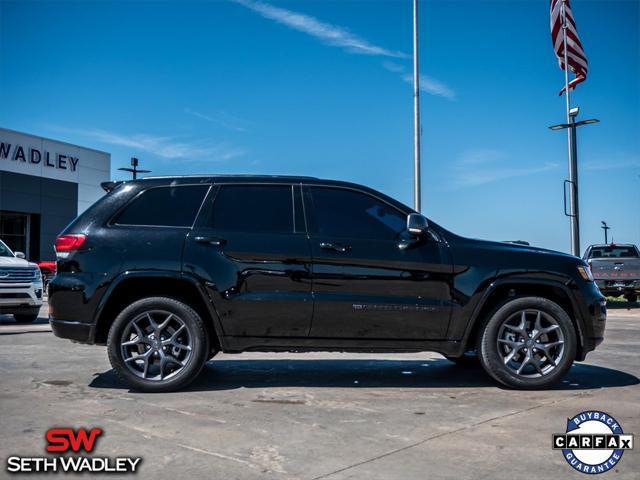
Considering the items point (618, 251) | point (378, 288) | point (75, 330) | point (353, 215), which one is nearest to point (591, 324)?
point (378, 288)

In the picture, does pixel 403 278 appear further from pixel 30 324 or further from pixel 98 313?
pixel 30 324

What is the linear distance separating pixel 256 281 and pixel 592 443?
2.78 meters

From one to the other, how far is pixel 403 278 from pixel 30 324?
8.99 m

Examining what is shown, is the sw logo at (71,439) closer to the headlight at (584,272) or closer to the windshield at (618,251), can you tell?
the headlight at (584,272)

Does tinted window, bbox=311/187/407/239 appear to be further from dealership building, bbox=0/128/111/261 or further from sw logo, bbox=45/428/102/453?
dealership building, bbox=0/128/111/261

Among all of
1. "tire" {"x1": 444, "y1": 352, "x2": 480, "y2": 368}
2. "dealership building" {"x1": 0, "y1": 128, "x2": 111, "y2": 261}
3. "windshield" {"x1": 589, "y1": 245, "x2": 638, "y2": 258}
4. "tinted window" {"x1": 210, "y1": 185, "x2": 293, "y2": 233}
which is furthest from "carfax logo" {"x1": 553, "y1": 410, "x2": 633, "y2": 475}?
"dealership building" {"x1": 0, "y1": 128, "x2": 111, "y2": 261}

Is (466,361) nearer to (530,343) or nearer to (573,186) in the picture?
(530,343)

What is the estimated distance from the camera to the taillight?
17.5 feet

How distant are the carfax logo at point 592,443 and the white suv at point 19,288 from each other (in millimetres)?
10316

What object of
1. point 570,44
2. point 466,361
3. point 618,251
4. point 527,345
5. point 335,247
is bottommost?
point 466,361

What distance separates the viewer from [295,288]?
5.27 m

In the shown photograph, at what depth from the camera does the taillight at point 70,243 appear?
5328 millimetres

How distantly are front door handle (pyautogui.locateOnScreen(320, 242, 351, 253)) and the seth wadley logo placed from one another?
94.4 inches

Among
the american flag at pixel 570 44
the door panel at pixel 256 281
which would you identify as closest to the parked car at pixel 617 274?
the american flag at pixel 570 44
